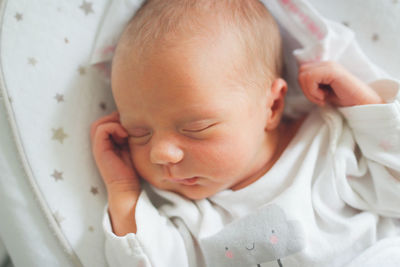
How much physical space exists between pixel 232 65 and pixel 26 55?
627 millimetres

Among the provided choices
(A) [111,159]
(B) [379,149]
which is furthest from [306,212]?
(A) [111,159]

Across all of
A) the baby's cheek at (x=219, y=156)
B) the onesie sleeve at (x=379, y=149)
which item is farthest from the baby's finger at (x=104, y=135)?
the onesie sleeve at (x=379, y=149)

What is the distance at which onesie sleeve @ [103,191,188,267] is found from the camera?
1.02 meters

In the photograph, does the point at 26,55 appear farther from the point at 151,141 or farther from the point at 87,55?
the point at 151,141

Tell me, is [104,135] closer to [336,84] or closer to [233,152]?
[233,152]

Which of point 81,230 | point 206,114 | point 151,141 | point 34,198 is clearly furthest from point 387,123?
point 34,198

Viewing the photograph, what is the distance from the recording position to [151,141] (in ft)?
3.53

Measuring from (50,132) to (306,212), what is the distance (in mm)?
790

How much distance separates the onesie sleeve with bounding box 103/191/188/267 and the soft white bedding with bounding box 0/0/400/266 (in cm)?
9

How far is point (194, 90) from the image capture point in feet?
3.30

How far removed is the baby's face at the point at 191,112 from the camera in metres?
1.01

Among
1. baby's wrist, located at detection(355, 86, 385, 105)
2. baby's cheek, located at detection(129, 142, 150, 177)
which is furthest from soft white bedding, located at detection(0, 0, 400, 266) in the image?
baby's wrist, located at detection(355, 86, 385, 105)

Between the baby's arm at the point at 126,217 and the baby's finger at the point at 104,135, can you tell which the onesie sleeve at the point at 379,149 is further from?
the baby's finger at the point at 104,135

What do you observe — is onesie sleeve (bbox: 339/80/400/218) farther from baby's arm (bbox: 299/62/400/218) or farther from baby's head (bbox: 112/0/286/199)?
baby's head (bbox: 112/0/286/199)
